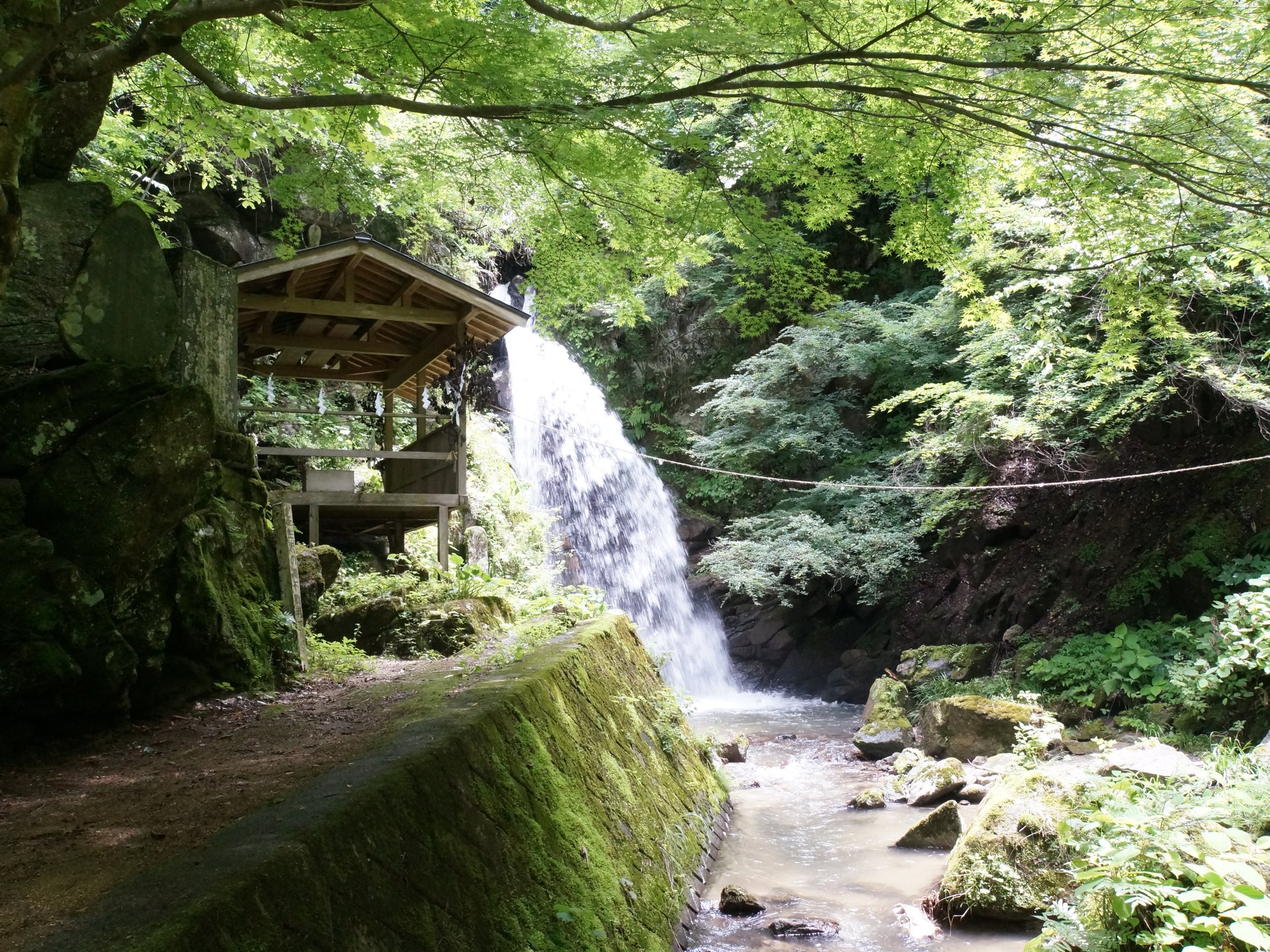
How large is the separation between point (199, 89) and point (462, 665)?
4.95m

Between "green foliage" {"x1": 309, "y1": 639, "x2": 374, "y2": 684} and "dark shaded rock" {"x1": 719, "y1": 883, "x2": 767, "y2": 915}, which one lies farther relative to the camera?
"green foliage" {"x1": 309, "y1": 639, "x2": 374, "y2": 684}

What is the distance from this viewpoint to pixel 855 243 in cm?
2066

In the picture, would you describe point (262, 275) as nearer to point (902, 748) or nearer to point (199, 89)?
point (199, 89)

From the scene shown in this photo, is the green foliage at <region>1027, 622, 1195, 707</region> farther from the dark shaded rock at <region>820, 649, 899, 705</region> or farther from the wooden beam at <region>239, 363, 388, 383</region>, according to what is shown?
the wooden beam at <region>239, 363, 388, 383</region>

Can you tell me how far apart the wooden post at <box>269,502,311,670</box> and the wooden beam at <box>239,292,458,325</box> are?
12.9ft

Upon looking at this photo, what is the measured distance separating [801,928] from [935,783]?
155 inches

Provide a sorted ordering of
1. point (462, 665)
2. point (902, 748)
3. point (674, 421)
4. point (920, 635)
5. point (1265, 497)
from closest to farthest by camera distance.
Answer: point (462, 665) → point (1265, 497) → point (902, 748) → point (920, 635) → point (674, 421)

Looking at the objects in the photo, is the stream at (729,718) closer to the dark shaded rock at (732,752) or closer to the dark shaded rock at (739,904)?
the dark shaded rock at (739,904)

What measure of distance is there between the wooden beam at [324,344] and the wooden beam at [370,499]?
6.60ft

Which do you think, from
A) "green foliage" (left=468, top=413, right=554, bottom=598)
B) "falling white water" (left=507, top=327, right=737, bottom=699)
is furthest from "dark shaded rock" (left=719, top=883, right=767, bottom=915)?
"falling white water" (left=507, top=327, right=737, bottom=699)

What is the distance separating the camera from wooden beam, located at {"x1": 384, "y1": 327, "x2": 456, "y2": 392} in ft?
35.7

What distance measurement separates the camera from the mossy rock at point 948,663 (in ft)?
42.6

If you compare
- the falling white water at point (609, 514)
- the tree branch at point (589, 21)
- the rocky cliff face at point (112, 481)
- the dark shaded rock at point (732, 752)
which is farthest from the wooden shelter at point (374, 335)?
→ the falling white water at point (609, 514)

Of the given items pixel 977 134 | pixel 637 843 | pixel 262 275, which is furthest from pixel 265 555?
pixel 977 134
